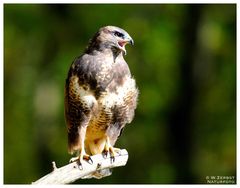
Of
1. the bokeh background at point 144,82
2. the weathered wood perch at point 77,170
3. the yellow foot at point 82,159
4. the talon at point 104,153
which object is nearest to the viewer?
the weathered wood perch at point 77,170

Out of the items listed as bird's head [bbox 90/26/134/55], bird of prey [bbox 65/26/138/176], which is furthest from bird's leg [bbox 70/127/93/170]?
bird's head [bbox 90/26/134/55]

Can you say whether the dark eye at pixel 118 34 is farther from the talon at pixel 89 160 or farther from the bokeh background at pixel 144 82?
the bokeh background at pixel 144 82

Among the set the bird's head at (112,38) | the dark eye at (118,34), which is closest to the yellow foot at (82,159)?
the bird's head at (112,38)

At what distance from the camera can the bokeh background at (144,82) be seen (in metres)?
16.1

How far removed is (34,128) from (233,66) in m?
4.36

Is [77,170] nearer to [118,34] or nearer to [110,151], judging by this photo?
[110,151]

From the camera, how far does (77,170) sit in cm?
611

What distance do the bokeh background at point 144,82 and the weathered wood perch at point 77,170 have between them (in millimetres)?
9227

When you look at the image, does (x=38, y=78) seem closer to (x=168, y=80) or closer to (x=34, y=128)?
(x=34, y=128)

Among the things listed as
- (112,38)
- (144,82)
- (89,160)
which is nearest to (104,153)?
(89,160)

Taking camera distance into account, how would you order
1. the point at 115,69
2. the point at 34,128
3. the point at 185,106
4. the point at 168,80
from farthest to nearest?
the point at 168,80 < the point at 34,128 < the point at 185,106 < the point at 115,69

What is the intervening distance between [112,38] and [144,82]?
11.3 m

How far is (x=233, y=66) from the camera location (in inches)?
658

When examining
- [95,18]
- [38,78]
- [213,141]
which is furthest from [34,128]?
[213,141]
